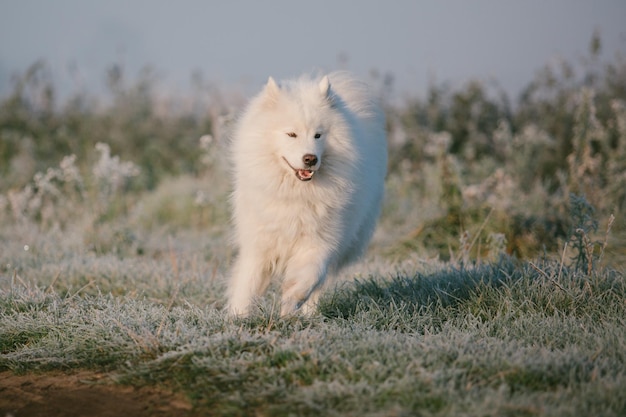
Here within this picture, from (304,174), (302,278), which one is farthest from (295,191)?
(302,278)

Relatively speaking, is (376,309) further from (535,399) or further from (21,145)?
(21,145)

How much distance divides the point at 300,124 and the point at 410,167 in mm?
6655

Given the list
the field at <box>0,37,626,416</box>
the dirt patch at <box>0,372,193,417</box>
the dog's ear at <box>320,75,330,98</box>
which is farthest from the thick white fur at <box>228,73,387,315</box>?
the dirt patch at <box>0,372,193,417</box>

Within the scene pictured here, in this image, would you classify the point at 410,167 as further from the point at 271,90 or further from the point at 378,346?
the point at 378,346

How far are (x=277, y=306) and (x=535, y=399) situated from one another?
5.19ft

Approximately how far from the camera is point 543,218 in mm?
6645

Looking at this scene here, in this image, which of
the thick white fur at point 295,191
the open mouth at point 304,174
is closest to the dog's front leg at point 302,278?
the thick white fur at point 295,191

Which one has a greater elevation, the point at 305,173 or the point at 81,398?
the point at 305,173

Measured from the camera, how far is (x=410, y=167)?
10258 mm

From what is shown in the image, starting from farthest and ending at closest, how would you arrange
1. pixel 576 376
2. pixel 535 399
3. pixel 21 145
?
pixel 21 145 → pixel 576 376 → pixel 535 399

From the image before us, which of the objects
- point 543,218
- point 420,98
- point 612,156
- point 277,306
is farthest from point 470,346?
point 420,98

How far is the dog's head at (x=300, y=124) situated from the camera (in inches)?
147

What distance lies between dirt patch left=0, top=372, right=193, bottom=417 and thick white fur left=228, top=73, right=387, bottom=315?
3.35 ft

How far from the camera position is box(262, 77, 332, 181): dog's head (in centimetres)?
373
